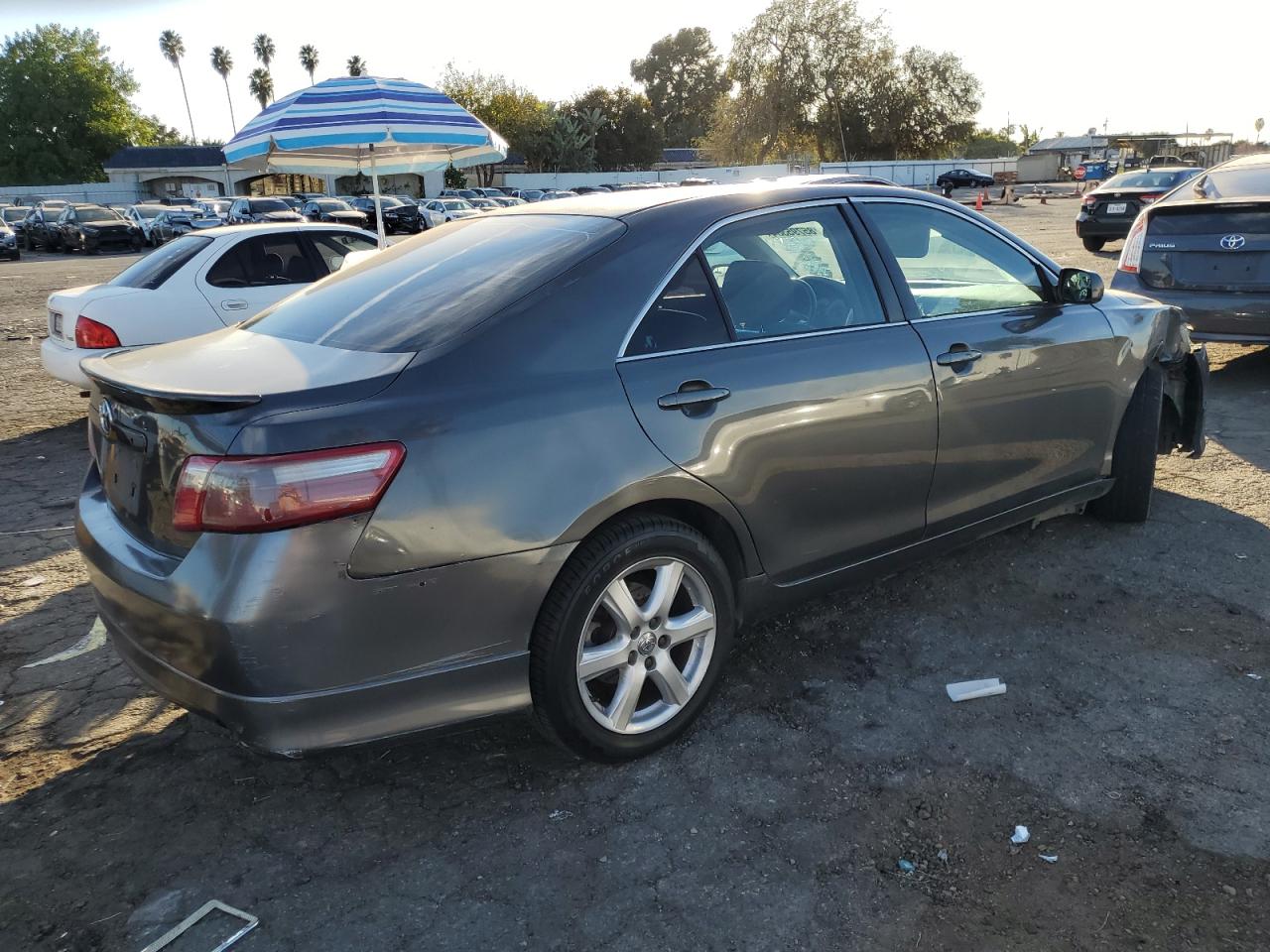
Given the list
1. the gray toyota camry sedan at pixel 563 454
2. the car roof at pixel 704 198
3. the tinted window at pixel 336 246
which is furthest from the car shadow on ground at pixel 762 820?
the tinted window at pixel 336 246

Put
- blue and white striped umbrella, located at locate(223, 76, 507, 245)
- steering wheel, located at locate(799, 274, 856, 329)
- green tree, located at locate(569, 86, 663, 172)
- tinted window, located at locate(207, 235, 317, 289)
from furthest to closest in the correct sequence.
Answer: green tree, located at locate(569, 86, 663, 172)
blue and white striped umbrella, located at locate(223, 76, 507, 245)
tinted window, located at locate(207, 235, 317, 289)
steering wheel, located at locate(799, 274, 856, 329)

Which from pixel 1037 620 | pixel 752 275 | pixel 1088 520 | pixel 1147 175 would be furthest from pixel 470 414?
pixel 1147 175

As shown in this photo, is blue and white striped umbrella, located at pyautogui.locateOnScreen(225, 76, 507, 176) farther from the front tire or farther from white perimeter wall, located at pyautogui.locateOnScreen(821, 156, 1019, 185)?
white perimeter wall, located at pyautogui.locateOnScreen(821, 156, 1019, 185)

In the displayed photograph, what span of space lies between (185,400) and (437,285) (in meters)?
0.89

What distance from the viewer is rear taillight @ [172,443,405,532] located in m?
2.24

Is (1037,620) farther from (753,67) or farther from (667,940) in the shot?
(753,67)

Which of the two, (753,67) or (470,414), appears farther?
(753,67)

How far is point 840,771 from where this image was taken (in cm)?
288

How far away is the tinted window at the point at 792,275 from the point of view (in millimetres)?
3133

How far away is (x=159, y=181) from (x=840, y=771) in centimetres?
7605

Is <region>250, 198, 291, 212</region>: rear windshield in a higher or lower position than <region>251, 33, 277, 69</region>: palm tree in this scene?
lower

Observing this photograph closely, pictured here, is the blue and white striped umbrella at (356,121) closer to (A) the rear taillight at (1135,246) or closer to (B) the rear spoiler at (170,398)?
(A) the rear taillight at (1135,246)

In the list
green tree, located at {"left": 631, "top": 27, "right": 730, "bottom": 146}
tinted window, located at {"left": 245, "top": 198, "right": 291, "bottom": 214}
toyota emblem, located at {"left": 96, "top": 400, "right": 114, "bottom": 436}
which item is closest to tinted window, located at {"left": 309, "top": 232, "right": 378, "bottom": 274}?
toyota emblem, located at {"left": 96, "top": 400, "right": 114, "bottom": 436}

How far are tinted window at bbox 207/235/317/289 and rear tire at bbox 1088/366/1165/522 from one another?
241 inches
